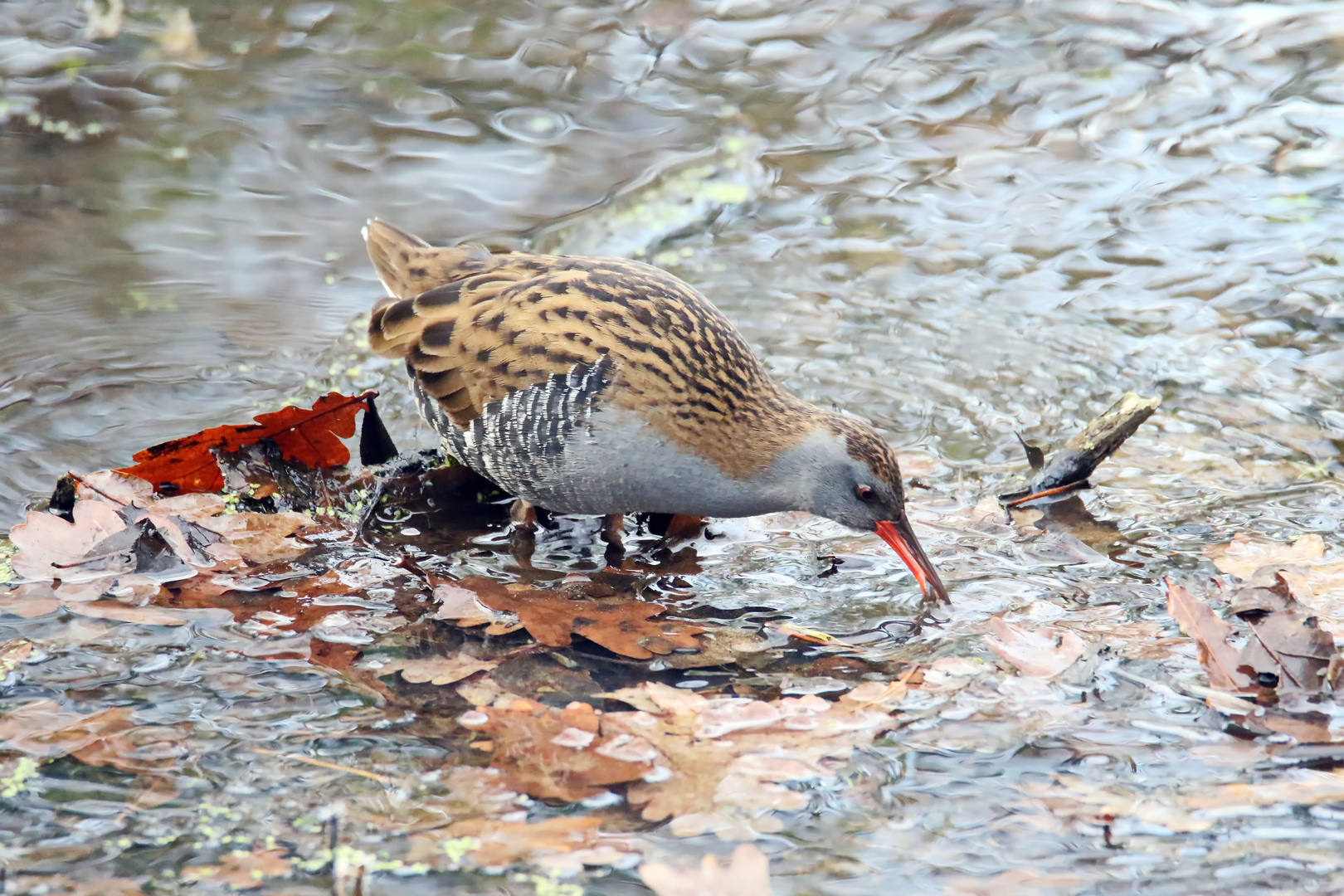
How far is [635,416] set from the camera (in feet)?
13.5

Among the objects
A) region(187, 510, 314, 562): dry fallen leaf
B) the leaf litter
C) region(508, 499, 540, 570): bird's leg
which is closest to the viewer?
the leaf litter

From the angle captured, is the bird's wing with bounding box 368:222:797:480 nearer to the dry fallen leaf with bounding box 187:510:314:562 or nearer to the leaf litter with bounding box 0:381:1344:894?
the leaf litter with bounding box 0:381:1344:894

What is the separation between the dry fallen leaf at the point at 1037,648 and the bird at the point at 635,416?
0.48m

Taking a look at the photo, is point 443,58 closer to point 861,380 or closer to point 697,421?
point 861,380

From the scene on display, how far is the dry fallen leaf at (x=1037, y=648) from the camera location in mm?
3373

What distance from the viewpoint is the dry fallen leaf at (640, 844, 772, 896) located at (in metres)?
2.58

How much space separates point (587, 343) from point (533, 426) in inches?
12.9

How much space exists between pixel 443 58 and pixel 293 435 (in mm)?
4114

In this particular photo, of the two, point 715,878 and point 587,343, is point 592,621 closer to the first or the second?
point 587,343

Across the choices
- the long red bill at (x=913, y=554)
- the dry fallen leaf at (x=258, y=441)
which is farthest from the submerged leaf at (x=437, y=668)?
the long red bill at (x=913, y=554)

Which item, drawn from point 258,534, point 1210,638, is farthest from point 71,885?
point 1210,638

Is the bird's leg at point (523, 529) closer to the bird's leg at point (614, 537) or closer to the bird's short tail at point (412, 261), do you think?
the bird's leg at point (614, 537)

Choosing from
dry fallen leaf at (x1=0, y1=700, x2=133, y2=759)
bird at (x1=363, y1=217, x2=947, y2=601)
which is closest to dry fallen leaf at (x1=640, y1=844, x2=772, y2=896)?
dry fallen leaf at (x1=0, y1=700, x2=133, y2=759)

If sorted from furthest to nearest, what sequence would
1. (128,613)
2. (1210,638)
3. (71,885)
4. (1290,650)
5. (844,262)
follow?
(844,262) → (128,613) → (1210,638) → (1290,650) → (71,885)
